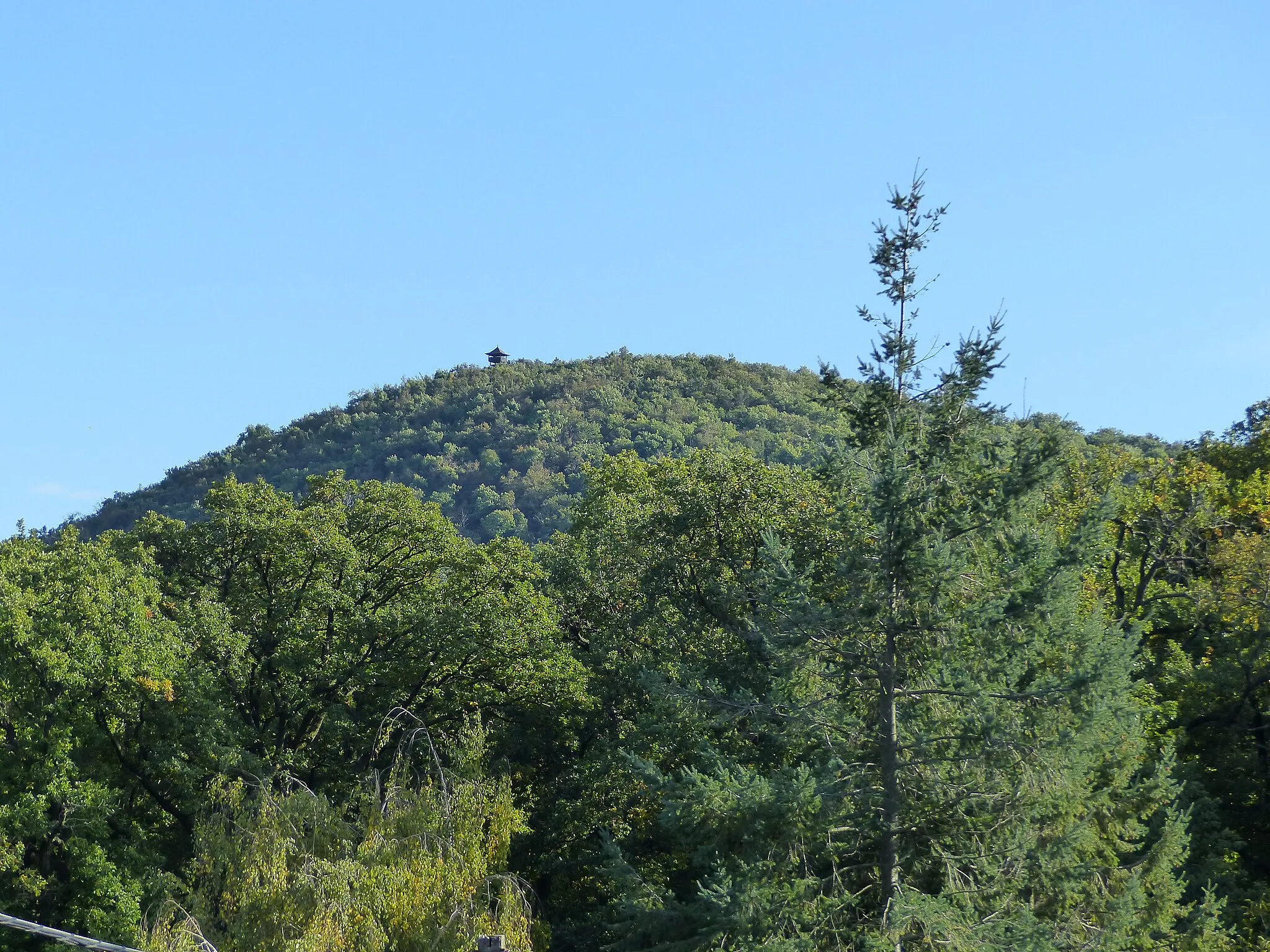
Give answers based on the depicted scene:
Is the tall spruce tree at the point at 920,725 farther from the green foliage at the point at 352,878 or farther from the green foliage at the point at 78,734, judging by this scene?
the green foliage at the point at 78,734

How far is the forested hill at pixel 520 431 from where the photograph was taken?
9319 centimetres

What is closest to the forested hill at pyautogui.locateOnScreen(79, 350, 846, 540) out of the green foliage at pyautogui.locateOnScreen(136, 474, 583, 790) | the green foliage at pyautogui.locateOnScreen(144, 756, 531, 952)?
the green foliage at pyautogui.locateOnScreen(136, 474, 583, 790)

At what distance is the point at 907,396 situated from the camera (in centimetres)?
2098

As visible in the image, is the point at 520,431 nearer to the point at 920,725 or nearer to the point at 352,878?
the point at 920,725

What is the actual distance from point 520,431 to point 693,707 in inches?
3460

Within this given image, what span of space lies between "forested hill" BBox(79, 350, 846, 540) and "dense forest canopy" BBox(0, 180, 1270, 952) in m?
53.5

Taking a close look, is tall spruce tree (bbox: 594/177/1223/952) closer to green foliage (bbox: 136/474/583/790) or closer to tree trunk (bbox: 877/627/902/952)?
tree trunk (bbox: 877/627/902/952)

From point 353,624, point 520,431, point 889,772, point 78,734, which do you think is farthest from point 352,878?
point 520,431

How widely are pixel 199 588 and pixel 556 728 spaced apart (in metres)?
7.92

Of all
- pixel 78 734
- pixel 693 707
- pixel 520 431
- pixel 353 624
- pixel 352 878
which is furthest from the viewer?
pixel 520 431

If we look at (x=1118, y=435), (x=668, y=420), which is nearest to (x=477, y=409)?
(x=668, y=420)

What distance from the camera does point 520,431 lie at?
10762 cm

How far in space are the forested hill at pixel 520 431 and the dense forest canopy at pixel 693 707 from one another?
53.5m

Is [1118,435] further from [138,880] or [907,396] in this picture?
[138,880]
